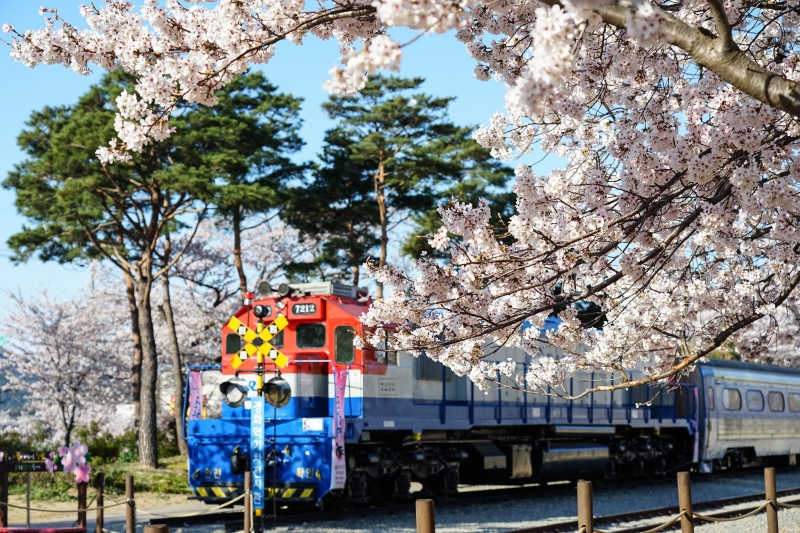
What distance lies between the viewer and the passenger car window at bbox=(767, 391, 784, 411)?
75.1ft

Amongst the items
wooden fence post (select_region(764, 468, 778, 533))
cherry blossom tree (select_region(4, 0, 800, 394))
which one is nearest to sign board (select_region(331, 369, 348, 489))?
cherry blossom tree (select_region(4, 0, 800, 394))

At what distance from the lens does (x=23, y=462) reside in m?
10.3

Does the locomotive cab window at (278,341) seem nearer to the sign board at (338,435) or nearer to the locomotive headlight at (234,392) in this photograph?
the locomotive headlight at (234,392)

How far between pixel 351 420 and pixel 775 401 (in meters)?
14.2

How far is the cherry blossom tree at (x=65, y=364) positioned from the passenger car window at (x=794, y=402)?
21273 millimetres

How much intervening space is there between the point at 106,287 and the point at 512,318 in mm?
32003

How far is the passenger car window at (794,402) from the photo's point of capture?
23.9 meters

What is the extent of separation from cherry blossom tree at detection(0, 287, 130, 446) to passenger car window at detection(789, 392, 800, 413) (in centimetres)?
2127

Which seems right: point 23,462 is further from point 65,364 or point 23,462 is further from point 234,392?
point 65,364

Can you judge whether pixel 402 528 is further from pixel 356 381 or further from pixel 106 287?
pixel 106 287

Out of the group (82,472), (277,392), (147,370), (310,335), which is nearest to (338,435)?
(277,392)

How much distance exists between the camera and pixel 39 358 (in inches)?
1280

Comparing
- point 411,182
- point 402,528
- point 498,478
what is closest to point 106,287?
point 411,182

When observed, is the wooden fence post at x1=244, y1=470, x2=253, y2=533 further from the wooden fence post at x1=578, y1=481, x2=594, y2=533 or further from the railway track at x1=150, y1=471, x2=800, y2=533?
the wooden fence post at x1=578, y1=481, x2=594, y2=533
